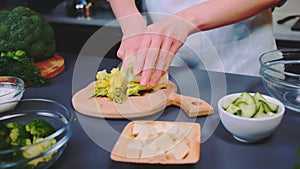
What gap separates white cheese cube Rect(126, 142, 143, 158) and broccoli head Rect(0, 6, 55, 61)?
619 millimetres

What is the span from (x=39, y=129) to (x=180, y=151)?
26cm

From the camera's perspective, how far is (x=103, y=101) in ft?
3.40

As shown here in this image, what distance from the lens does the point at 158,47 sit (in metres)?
1.06

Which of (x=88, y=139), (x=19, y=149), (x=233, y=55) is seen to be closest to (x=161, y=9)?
(x=233, y=55)

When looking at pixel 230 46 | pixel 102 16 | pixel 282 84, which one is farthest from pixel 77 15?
pixel 282 84

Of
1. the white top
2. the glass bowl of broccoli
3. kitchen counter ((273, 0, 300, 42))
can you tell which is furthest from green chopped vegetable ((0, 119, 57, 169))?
kitchen counter ((273, 0, 300, 42))

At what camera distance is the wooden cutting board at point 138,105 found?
3.20 ft

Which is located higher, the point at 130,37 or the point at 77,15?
the point at 130,37

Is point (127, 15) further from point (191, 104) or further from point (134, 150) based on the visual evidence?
point (134, 150)

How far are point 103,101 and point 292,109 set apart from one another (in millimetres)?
459

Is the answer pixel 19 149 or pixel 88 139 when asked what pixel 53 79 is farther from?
pixel 19 149

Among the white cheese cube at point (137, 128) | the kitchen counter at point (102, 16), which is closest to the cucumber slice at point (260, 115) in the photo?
the white cheese cube at point (137, 128)

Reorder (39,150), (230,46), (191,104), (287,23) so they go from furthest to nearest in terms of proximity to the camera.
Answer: (287,23)
(230,46)
(191,104)
(39,150)

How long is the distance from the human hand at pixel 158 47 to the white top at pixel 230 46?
0.28m
